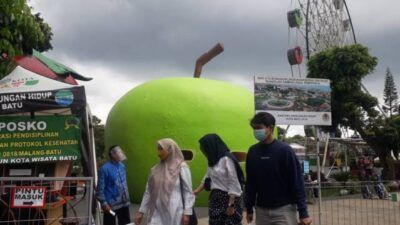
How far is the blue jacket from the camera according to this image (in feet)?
22.7

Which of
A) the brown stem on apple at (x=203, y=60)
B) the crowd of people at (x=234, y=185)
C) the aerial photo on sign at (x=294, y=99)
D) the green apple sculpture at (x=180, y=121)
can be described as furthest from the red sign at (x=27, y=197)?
the brown stem on apple at (x=203, y=60)

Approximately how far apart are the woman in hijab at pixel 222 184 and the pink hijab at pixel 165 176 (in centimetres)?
52

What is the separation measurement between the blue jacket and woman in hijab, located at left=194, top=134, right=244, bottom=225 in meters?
1.85

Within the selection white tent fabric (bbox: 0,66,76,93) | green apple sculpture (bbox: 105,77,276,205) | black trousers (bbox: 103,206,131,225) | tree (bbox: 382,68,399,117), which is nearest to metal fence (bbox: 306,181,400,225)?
green apple sculpture (bbox: 105,77,276,205)

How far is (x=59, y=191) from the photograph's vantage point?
21.5 feet

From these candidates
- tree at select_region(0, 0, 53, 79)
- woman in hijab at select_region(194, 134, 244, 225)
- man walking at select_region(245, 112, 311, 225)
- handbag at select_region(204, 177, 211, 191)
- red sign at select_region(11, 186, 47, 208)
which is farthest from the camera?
tree at select_region(0, 0, 53, 79)

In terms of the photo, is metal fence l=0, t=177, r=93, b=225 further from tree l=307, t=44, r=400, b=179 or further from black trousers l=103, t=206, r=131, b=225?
tree l=307, t=44, r=400, b=179

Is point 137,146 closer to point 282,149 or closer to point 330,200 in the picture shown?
point 330,200

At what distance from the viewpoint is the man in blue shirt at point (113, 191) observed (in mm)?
6922

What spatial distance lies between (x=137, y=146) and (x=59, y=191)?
7380 millimetres

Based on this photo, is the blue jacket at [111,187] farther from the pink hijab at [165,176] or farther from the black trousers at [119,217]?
the pink hijab at [165,176]

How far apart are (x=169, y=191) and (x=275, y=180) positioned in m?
1.14

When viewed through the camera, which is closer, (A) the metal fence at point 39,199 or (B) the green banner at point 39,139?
(A) the metal fence at point 39,199

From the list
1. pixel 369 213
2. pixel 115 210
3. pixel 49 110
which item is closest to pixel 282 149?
pixel 115 210
